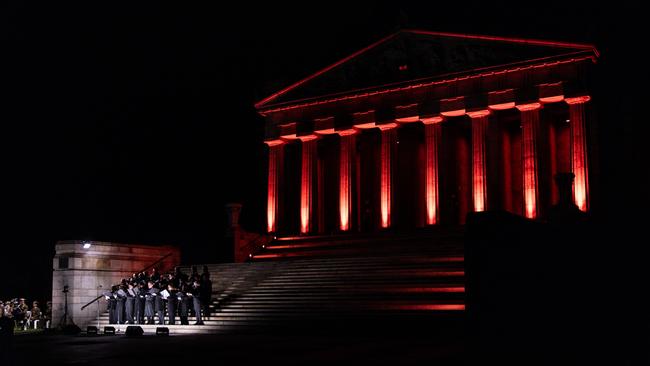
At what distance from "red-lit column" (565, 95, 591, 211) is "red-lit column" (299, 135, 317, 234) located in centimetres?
1332

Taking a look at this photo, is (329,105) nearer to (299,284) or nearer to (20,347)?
(299,284)

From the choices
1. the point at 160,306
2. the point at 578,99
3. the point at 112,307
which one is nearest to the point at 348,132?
the point at 578,99

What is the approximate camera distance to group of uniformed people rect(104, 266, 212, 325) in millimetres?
25328

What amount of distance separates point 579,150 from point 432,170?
6.78m

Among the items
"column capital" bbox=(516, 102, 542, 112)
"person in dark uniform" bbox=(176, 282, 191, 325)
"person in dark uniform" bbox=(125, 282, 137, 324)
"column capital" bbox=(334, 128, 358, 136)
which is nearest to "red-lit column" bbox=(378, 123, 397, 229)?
"column capital" bbox=(334, 128, 358, 136)

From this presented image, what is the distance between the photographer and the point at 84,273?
30125mm

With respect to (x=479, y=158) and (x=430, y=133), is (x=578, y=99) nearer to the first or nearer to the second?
(x=479, y=158)

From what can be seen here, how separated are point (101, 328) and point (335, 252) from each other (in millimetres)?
10992

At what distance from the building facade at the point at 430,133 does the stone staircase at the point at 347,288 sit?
14.0 ft

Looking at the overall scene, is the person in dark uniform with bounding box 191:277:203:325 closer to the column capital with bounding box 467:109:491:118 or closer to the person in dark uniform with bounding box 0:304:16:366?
the person in dark uniform with bounding box 0:304:16:366

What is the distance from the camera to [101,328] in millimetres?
27688

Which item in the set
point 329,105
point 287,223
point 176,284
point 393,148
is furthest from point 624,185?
point 176,284

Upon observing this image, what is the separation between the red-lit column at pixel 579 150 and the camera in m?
32.7

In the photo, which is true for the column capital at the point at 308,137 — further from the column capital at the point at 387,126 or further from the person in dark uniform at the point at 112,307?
the person in dark uniform at the point at 112,307
